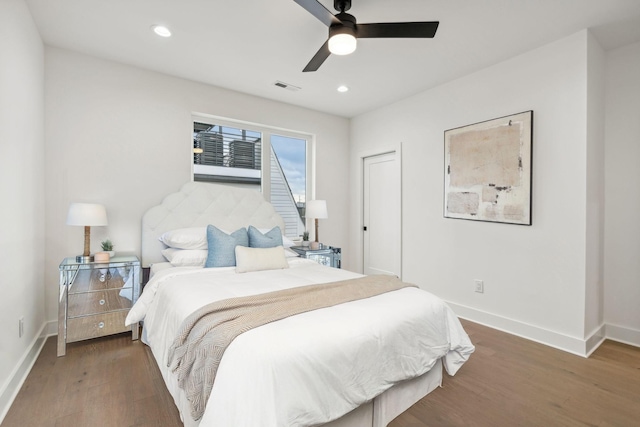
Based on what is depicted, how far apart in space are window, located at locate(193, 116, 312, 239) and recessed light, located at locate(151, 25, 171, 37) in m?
1.17

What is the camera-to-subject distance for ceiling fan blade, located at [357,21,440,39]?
1.95 meters

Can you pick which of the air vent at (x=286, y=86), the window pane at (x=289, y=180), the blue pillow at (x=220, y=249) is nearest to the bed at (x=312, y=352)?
the blue pillow at (x=220, y=249)

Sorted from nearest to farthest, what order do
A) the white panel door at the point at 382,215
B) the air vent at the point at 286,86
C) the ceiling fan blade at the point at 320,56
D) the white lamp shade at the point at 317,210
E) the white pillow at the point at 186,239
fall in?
the ceiling fan blade at the point at 320,56
the white pillow at the point at 186,239
the air vent at the point at 286,86
the white lamp shade at the point at 317,210
the white panel door at the point at 382,215

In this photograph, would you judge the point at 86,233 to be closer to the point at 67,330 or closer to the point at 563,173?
the point at 67,330

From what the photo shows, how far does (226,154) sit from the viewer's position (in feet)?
13.1

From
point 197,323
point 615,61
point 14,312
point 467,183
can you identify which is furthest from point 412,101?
point 14,312

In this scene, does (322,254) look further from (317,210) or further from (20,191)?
(20,191)

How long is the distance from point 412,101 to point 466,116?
831mm

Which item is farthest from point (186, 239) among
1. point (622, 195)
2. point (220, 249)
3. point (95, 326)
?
point (622, 195)

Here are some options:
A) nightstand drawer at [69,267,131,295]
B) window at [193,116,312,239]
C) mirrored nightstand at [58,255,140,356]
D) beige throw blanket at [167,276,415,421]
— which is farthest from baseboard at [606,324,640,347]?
nightstand drawer at [69,267,131,295]

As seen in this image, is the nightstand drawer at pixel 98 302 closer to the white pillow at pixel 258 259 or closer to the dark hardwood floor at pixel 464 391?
the dark hardwood floor at pixel 464 391

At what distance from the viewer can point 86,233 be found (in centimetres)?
280

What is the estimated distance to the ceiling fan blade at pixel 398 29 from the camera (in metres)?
1.95

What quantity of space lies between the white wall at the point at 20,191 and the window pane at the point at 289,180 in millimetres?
2459
